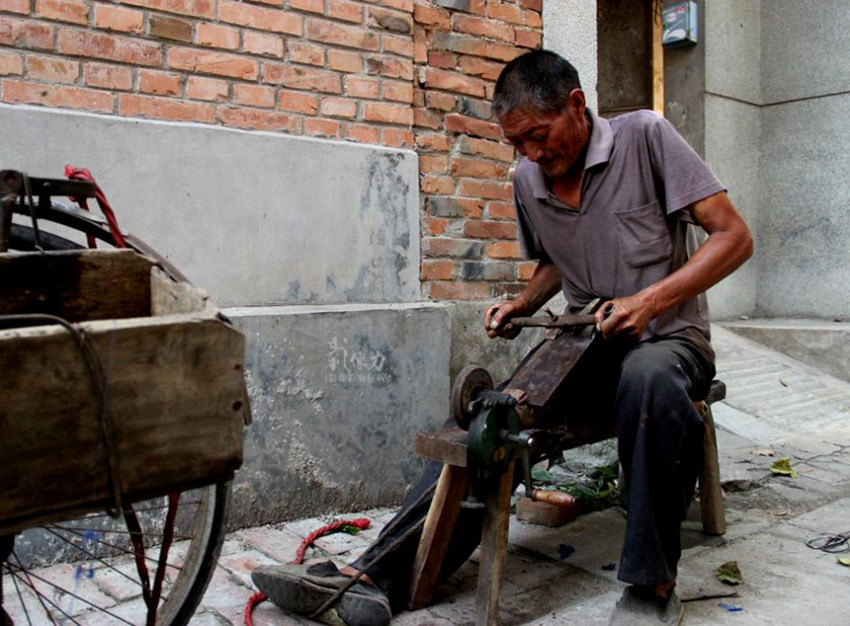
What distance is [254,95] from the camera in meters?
3.08

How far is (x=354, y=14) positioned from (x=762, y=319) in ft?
17.0

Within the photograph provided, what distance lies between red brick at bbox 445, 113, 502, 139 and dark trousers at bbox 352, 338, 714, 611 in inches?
61.7

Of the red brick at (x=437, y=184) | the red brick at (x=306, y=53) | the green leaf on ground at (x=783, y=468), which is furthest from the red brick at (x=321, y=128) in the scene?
the green leaf on ground at (x=783, y=468)

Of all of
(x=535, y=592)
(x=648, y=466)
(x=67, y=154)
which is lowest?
(x=535, y=592)

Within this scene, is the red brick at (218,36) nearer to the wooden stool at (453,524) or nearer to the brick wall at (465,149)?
the brick wall at (465,149)

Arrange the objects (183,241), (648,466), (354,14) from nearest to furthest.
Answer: (648,466) → (183,241) → (354,14)

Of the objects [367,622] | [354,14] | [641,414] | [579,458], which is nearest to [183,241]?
[354,14]

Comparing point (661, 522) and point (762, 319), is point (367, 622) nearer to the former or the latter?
point (661, 522)

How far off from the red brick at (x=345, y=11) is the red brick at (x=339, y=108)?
12.9 inches

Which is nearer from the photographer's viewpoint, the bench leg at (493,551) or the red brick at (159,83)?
the bench leg at (493,551)

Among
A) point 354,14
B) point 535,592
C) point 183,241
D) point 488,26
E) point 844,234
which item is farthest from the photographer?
point 844,234

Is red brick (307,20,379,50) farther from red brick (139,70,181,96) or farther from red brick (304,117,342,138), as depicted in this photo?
red brick (139,70,181,96)

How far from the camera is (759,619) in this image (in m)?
2.33

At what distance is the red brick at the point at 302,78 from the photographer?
3107 millimetres
